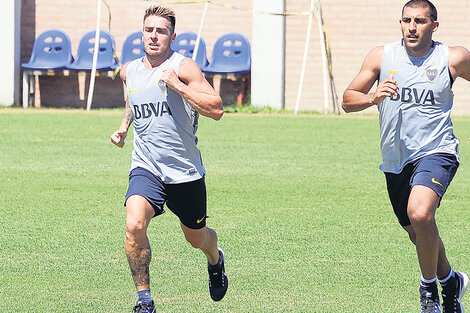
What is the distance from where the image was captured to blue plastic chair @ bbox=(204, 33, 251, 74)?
2244 cm

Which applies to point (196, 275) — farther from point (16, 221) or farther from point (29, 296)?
point (16, 221)

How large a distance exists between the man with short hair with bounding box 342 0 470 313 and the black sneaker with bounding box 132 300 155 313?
1836 millimetres

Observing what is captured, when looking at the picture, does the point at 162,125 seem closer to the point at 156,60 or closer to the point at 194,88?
the point at 194,88

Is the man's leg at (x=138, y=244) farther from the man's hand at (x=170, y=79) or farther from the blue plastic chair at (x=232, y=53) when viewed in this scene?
the blue plastic chair at (x=232, y=53)

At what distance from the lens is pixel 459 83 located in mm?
21859

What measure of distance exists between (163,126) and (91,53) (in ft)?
54.3

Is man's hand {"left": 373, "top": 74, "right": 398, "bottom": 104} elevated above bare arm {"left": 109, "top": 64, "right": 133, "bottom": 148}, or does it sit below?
above

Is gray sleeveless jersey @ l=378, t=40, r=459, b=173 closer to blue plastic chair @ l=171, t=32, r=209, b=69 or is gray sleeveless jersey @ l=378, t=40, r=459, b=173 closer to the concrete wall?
the concrete wall

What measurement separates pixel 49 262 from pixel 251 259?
174 centimetres

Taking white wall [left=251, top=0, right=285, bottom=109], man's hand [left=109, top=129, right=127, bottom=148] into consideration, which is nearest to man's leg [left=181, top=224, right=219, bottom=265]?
man's hand [left=109, top=129, right=127, bottom=148]

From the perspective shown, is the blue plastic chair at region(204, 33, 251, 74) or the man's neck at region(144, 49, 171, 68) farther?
the blue plastic chair at region(204, 33, 251, 74)

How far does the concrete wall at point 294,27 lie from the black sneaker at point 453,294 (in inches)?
602

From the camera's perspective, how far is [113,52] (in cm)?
2262

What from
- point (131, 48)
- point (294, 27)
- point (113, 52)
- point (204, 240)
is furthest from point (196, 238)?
point (131, 48)
